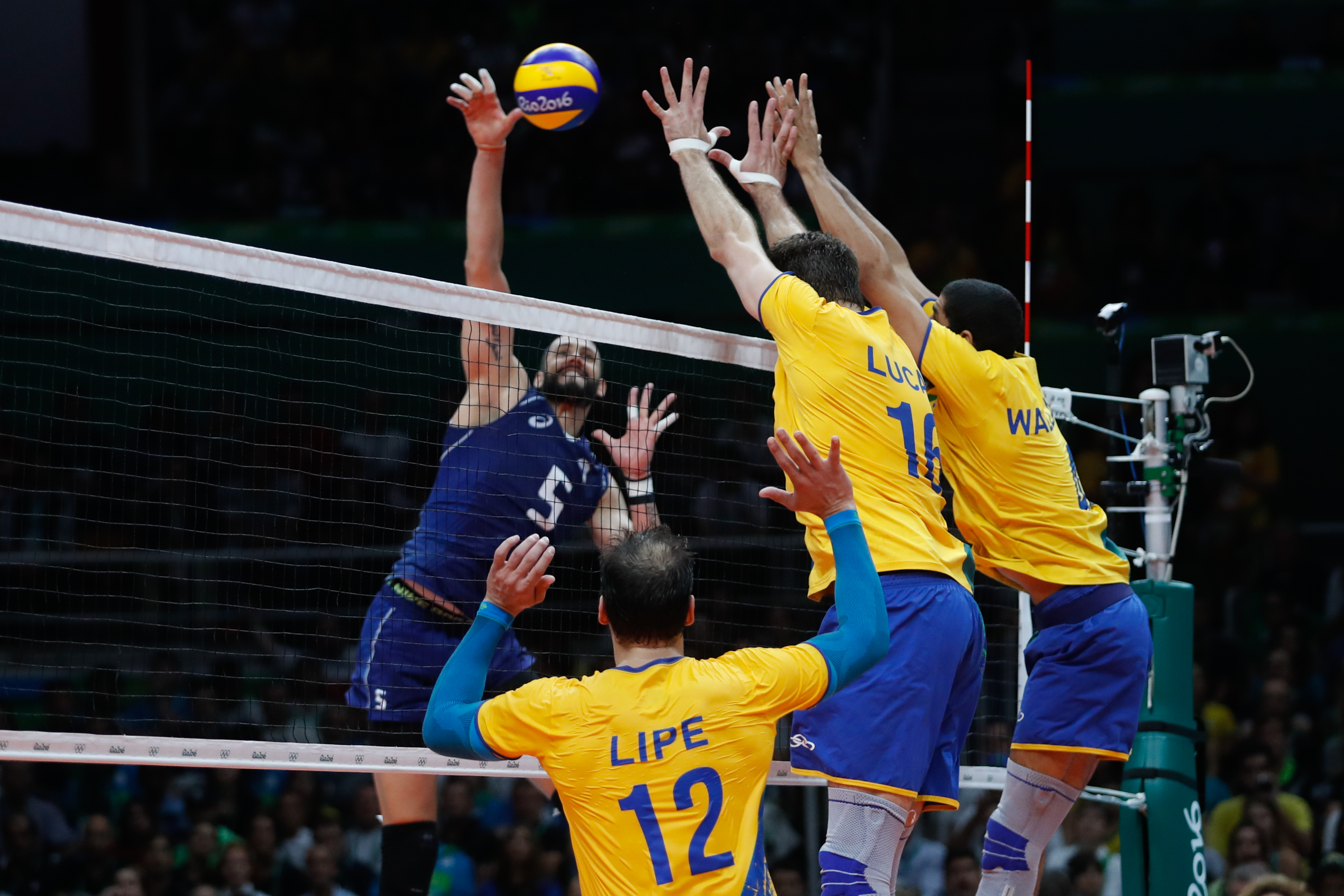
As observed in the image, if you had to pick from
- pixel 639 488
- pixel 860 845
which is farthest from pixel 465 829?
pixel 860 845

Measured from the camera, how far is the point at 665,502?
11.4 metres

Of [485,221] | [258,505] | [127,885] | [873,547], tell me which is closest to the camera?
[873,547]

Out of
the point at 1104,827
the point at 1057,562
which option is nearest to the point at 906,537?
the point at 1057,562

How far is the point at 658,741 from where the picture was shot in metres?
3.85

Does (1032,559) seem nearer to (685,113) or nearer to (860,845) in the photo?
(860,845)

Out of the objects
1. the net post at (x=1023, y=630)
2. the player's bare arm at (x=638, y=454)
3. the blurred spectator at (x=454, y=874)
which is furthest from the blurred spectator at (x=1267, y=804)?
the player's bare arm at (x=638, y=454)

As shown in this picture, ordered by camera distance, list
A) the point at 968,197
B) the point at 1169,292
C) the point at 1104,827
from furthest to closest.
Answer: the point at 968,197
the point at 1169,292
the point at 1104,827

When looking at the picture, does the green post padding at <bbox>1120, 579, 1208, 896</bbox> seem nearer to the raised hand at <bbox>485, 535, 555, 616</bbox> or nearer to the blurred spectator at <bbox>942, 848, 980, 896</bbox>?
the blurred spectator at <bbox>942, 848, 980, 896</bbox>

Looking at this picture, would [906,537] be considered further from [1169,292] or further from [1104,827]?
[1169,292]

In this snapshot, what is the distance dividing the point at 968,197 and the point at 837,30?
7.85 ft

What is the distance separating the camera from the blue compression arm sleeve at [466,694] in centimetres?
400

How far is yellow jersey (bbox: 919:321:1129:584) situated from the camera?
5754 mm

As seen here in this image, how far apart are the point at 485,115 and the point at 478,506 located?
1.71m

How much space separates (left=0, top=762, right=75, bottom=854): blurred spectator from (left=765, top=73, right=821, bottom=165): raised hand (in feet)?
23.8
